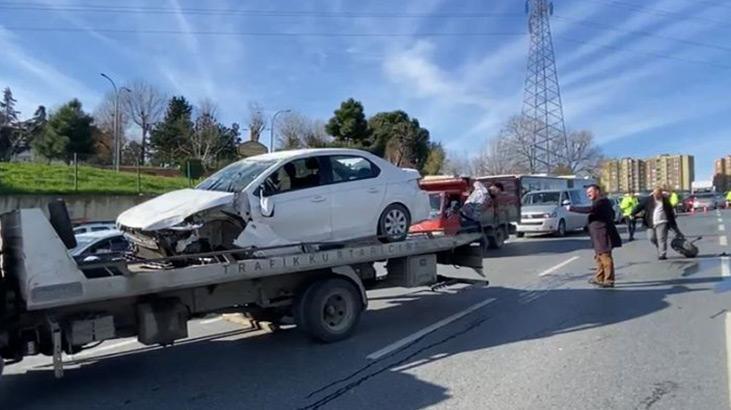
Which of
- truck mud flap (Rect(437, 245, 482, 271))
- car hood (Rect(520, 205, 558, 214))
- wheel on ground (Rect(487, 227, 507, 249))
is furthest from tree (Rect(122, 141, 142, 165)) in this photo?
truck mud flap (Rect(437, 245, 482, 271))

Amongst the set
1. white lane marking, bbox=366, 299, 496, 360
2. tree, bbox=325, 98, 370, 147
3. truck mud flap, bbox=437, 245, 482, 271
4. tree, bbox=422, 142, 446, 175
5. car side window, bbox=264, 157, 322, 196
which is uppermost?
tree, bbox=325, 98, 370, 147

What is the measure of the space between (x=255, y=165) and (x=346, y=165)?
3.98 ft

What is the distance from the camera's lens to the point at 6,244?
546 centimetres

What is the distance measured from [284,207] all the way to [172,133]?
176ft

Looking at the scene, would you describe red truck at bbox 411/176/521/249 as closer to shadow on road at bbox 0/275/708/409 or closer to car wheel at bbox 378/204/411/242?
car wheel at bbox 378/204/411/242

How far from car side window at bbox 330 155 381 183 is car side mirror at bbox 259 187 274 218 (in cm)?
109

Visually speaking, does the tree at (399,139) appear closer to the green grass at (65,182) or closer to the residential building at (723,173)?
the green grass at (65,182)

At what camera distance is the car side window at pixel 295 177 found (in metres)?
7.21

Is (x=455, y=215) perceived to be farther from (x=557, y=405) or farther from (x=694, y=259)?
(x=557, y=405)

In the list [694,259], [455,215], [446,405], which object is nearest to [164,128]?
[455,215]

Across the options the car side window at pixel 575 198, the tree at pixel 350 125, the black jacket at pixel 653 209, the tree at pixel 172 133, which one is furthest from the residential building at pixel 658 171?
the black jacket at pixel 653 209

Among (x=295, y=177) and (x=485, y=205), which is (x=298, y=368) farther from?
(x=485, y=205)

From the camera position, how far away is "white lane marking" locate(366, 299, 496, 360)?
6.58 metres

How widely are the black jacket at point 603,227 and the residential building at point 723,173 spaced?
425 ft
